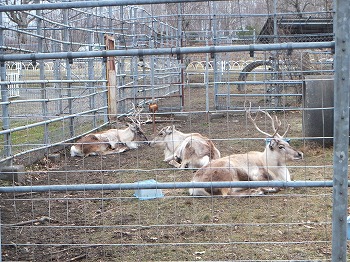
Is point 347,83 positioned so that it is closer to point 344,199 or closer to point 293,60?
point 344,199

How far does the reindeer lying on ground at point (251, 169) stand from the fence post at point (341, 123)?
409 cm

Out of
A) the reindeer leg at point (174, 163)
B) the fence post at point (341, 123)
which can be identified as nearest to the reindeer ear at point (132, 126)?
the reindeer leg at point (174, 163)

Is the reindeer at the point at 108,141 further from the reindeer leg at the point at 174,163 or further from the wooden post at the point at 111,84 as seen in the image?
the wooden post at the point at 111,84

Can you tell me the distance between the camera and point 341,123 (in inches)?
145

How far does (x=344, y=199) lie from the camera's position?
3.73 meters

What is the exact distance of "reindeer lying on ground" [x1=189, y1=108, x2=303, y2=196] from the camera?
8.11 metres

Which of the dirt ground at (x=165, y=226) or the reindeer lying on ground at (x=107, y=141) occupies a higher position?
the reindeer lying on ground at (x=107, y=141)

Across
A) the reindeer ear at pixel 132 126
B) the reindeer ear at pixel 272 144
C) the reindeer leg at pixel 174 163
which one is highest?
the reindeer ear at pixel 272 144

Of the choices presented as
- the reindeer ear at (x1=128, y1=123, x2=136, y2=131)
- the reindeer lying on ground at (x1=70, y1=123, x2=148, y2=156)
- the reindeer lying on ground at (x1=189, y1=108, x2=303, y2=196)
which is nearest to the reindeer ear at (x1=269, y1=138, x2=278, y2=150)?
the reindeer lying on ground at (x1=189, y1=108, x2=303, y2=196)

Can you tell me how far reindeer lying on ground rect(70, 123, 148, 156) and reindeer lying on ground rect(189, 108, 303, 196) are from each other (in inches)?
148

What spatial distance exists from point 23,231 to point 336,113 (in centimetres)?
394

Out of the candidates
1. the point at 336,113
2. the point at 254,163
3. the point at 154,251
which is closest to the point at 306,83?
the point at 254,163

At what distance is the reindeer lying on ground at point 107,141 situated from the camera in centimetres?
1204

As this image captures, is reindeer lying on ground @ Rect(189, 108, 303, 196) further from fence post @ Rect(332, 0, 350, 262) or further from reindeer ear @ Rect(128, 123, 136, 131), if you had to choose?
reindeer ear @ Rect(128, 123, 136, 131)
